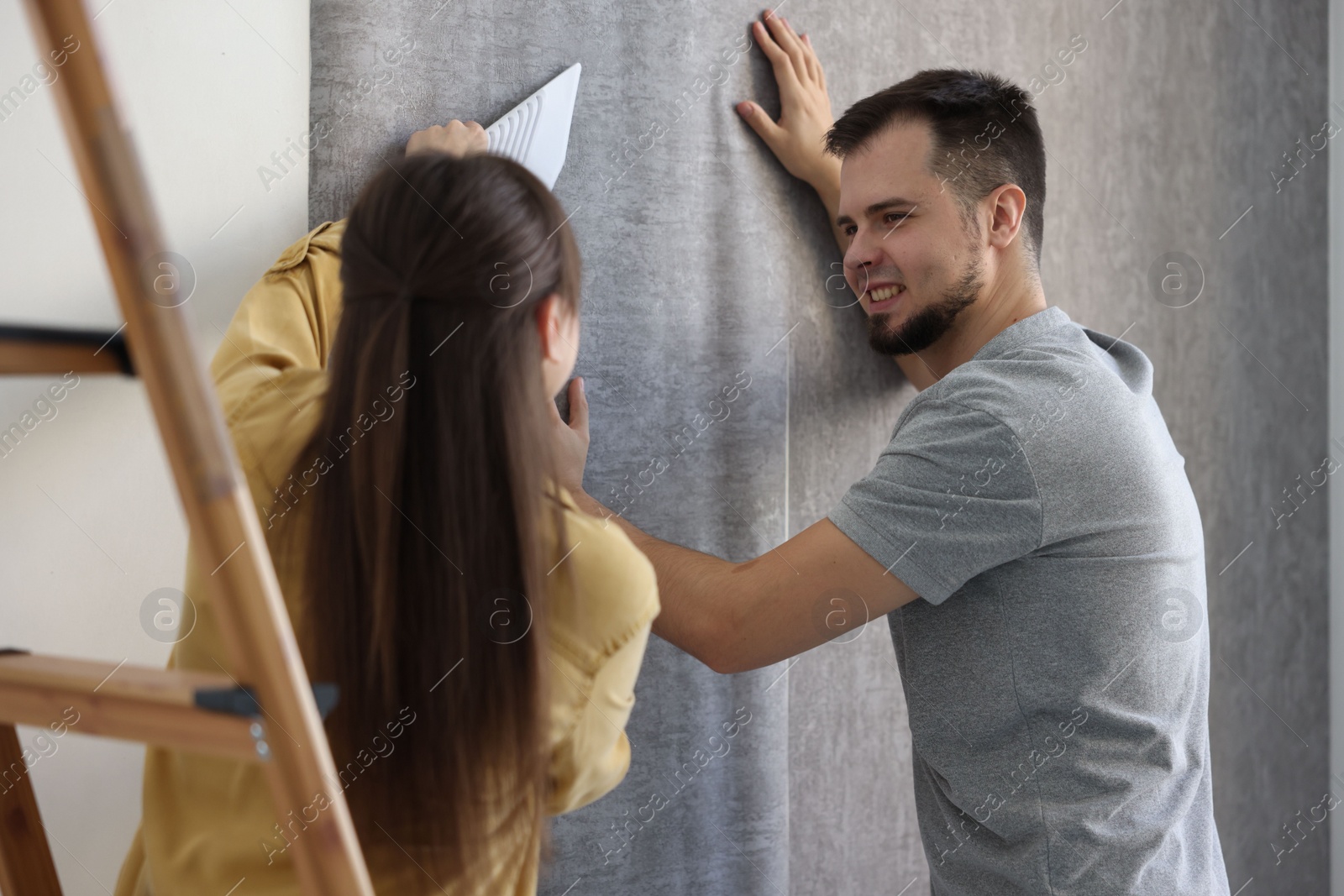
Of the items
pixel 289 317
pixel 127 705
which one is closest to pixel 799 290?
pixel 289 317

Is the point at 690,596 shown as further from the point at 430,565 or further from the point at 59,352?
the point at 59,352

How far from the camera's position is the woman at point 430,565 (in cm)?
77

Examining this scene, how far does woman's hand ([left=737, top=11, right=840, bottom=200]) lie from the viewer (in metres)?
1.48

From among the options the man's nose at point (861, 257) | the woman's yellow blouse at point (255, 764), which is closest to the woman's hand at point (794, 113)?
the man's nose at point (861, 257)

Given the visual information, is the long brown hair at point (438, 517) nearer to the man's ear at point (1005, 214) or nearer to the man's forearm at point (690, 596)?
the man's forearm at point (690, 596)

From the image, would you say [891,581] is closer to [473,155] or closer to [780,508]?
[780,508]

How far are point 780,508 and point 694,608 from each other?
1.16ft

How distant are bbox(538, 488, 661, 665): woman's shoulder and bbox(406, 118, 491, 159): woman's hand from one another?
1.94 ft

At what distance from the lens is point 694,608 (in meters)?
1.24

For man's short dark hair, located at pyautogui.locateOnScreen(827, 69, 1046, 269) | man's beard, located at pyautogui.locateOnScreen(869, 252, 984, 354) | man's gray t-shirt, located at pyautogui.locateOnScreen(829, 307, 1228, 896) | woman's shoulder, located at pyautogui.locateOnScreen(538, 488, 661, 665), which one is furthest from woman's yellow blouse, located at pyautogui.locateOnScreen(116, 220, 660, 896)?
man's short dark hair, located at pyautogui.locateOnScreen(827, 69, 1046, 269)

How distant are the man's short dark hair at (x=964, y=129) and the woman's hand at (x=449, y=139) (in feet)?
Answer: 1.78

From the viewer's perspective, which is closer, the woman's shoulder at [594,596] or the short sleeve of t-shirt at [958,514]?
the woman's shoulder at [594,596]

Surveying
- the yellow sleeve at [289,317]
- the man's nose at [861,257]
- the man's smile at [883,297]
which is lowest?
the man's smile at [883,297]

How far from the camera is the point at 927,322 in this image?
1.42 meters
